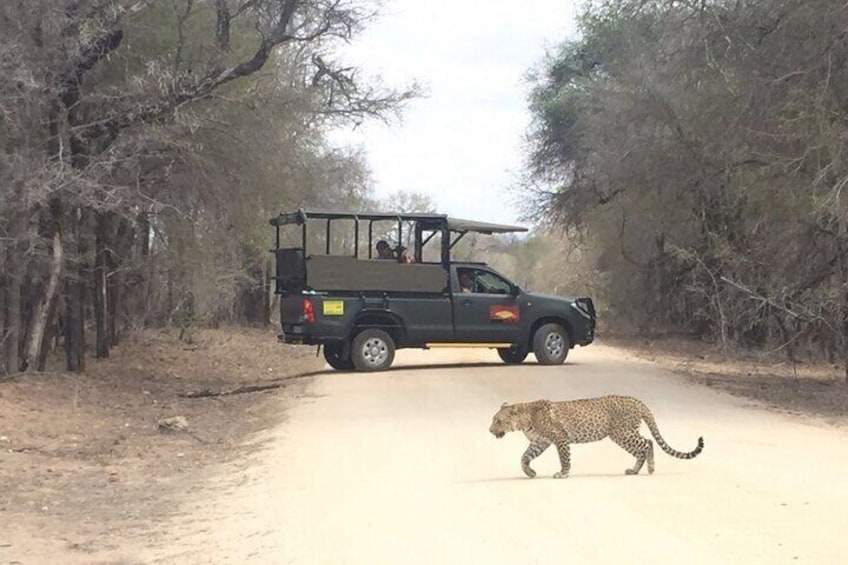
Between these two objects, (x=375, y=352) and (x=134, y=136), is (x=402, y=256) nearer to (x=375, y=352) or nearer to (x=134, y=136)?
(x=375, y=352)

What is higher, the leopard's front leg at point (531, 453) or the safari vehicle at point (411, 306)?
the safari vehicle at point (411, 306)

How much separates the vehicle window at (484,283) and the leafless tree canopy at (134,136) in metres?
3.70

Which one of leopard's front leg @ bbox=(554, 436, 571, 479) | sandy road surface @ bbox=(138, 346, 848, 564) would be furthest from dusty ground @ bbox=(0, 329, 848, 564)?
leopard's front leg @ bbox=(554, 436, 571, 479)

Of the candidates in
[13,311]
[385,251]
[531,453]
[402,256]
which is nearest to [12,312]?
[13,311]

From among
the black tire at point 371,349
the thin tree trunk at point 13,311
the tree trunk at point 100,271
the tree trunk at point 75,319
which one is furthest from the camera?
the black tire at point 371,349

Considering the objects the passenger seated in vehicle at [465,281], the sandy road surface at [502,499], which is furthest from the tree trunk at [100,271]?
the sandy road surface at [502,499]

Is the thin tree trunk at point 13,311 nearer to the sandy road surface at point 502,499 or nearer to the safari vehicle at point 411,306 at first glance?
the sandy road surface at point 502,499

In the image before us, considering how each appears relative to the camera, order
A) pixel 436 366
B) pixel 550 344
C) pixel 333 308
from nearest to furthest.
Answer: pixel 333 308 → pixel 550 344 → pixel 436 366

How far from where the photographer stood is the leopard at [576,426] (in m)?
9.45

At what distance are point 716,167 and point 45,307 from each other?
42.9 ft

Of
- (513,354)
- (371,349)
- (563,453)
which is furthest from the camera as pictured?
(513,354)

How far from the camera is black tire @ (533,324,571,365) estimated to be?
69.7 ft

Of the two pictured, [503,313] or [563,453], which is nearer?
[563,453]

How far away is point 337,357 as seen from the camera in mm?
21109
